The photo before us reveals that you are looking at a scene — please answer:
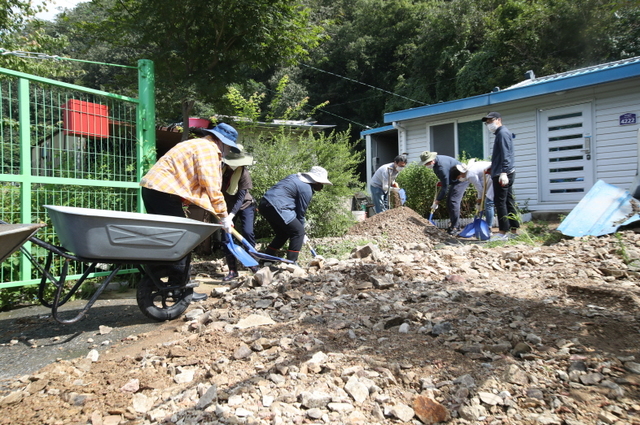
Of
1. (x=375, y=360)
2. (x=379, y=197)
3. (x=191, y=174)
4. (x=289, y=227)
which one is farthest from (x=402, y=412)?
(x=379, y=197)

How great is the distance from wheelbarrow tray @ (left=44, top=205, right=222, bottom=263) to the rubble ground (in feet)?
1.95

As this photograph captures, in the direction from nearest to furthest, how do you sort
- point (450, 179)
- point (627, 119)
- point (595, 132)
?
point (450, 179)
point (627, 119)
point (595, 132)

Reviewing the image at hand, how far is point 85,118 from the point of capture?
4551 millimetres

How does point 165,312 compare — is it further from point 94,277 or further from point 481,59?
point 481,59

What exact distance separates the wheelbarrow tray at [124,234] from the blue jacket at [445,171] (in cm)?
531

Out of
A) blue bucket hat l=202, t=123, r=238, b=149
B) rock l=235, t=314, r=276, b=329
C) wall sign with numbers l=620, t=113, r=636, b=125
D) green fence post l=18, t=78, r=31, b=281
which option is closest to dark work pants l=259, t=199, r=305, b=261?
blue bucket hat l=202, t=123, r=238, b=149

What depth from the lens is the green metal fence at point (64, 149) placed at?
4.04 metres

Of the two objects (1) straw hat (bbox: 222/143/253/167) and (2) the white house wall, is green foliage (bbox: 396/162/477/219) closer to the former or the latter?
(2) the white house wall

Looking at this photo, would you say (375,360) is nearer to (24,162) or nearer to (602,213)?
(24,162)

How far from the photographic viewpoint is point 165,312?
3.65 m

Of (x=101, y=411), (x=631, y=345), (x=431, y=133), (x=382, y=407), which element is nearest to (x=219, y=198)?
(x=101, y=411)

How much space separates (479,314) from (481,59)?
71.0ft

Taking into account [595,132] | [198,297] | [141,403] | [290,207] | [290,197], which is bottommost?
[141,403]

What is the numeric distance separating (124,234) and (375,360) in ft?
6.31
